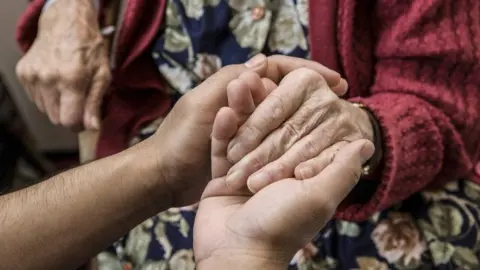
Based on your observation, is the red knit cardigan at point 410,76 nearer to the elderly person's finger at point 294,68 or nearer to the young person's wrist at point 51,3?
the elderly person's finger at point 294,68

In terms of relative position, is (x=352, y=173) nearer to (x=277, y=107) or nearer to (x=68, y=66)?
→ (x=277, y=107)

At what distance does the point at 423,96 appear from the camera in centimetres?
97

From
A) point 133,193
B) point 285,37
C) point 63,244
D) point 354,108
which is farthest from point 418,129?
point 63,244

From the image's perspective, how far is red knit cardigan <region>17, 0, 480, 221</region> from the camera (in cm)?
94

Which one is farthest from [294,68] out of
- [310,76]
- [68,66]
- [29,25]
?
[29,25]

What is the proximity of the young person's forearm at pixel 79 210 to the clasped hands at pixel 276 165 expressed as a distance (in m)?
0.13

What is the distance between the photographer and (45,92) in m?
1.09

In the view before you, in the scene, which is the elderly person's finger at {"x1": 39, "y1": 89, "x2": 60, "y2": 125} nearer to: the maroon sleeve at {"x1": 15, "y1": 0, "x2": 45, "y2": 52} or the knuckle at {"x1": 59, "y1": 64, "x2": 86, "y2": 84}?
the knuckle at {"x1": 59, "y1": 64, "x2": 86, "y2": 84}

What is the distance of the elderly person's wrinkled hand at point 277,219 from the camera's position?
0.70m

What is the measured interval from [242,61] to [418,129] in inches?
11.3

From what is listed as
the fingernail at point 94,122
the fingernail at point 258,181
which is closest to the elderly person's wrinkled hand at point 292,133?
the fingernail at point 258,181

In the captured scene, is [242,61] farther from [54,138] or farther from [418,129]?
[54,138]

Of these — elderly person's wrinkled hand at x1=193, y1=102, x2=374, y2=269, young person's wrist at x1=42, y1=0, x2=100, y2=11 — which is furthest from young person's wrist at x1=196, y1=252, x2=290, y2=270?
young person's wrist at x1=42, y1=0, x2=100, y2=11

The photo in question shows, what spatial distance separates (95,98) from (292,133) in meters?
0.37
